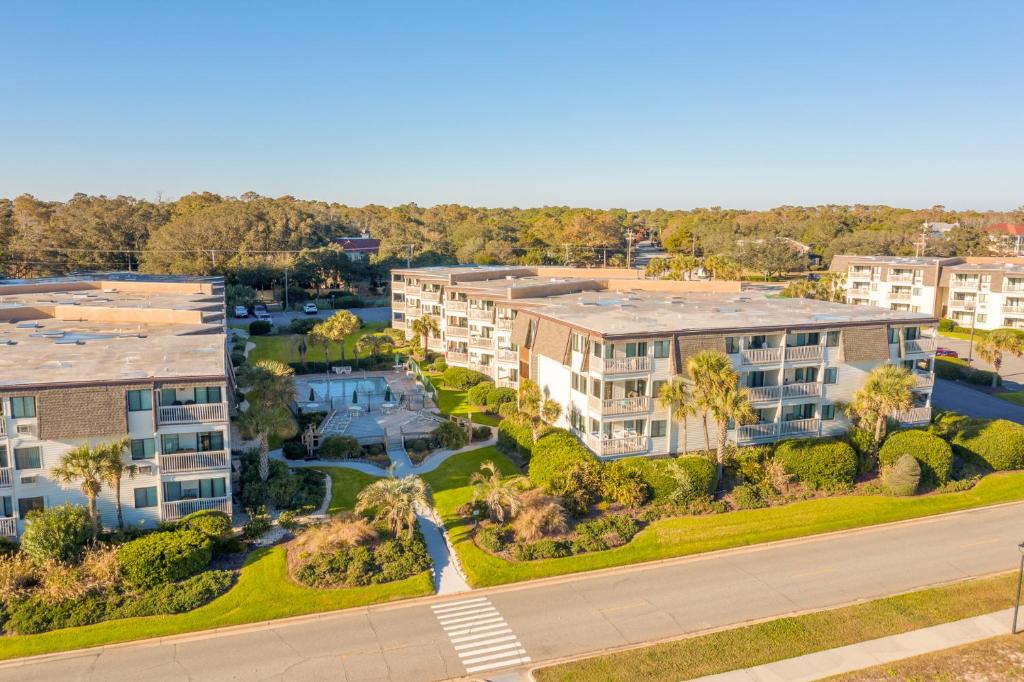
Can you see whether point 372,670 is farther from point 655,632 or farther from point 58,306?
point 58,306

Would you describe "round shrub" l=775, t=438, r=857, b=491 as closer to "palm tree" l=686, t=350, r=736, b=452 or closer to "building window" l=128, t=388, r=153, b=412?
"palm tree" l=686, t=350, r=736, b=452

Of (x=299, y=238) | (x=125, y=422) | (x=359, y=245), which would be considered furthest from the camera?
(x=359, y=245)

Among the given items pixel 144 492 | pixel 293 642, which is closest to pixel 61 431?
pixel 144 492

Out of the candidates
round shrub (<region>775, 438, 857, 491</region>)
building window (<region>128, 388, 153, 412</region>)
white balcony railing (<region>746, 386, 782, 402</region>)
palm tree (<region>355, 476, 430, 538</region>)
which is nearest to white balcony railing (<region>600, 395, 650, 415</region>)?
white balcony railing (<region>746, 386, 782, 402</region>)

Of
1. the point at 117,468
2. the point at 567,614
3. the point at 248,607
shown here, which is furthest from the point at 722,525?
the point at 117,468

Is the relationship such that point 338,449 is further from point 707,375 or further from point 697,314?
point 697,314

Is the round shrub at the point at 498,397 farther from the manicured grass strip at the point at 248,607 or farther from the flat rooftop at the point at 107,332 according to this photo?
the manicured grass strip at the point at 248,607
